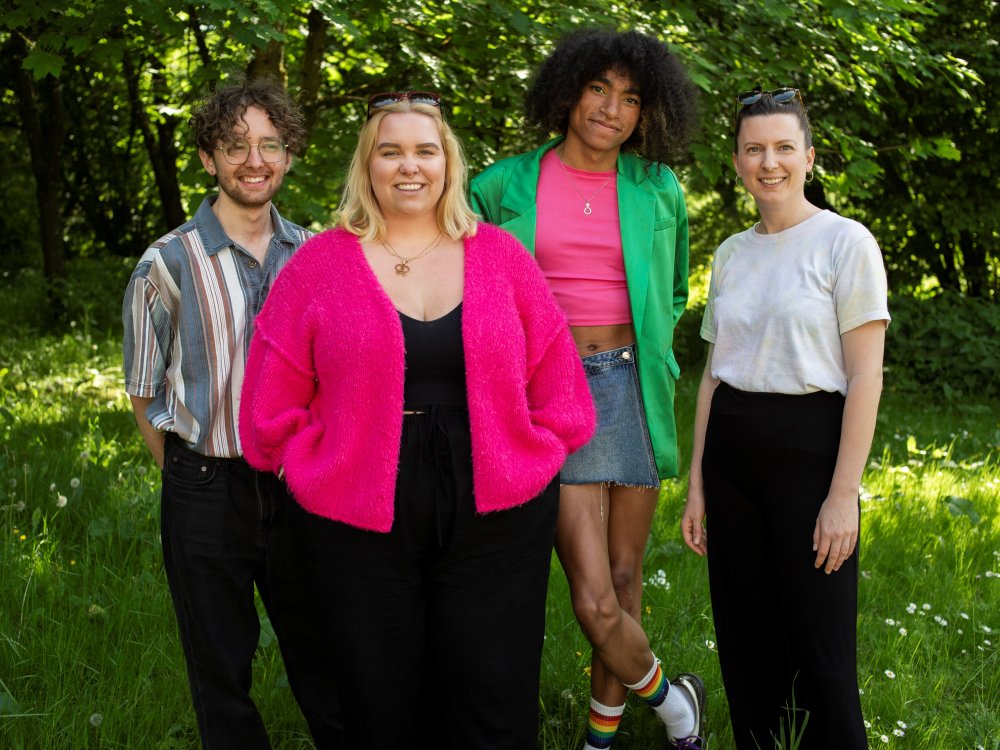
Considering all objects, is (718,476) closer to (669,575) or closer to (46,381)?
(669,575)

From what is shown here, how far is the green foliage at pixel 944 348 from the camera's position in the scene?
32.8 ft

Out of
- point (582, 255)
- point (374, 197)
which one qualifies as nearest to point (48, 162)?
point (582, 255)

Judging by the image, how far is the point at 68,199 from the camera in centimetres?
1833

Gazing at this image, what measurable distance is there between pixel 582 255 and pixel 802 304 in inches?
31.5

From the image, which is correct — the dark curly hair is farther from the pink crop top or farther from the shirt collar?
the shirt collar

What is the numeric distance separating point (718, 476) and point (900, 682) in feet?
4.82

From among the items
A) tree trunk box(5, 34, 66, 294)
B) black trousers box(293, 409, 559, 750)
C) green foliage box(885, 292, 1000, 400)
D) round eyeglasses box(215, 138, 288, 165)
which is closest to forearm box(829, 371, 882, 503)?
black trousers box(293, 409, 559, 750)

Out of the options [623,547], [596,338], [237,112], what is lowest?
[623,547]

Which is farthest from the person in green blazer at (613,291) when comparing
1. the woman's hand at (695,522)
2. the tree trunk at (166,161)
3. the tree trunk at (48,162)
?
the tree trunk at (166,161)

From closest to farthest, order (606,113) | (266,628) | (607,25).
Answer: (606,113)
(266,628)
(607,25)

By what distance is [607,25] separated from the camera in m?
5.20

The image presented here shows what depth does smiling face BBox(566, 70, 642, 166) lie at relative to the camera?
3.11 metres

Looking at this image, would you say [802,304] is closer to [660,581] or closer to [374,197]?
[374,197]

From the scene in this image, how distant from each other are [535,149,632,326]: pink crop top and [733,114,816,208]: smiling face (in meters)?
0.57
